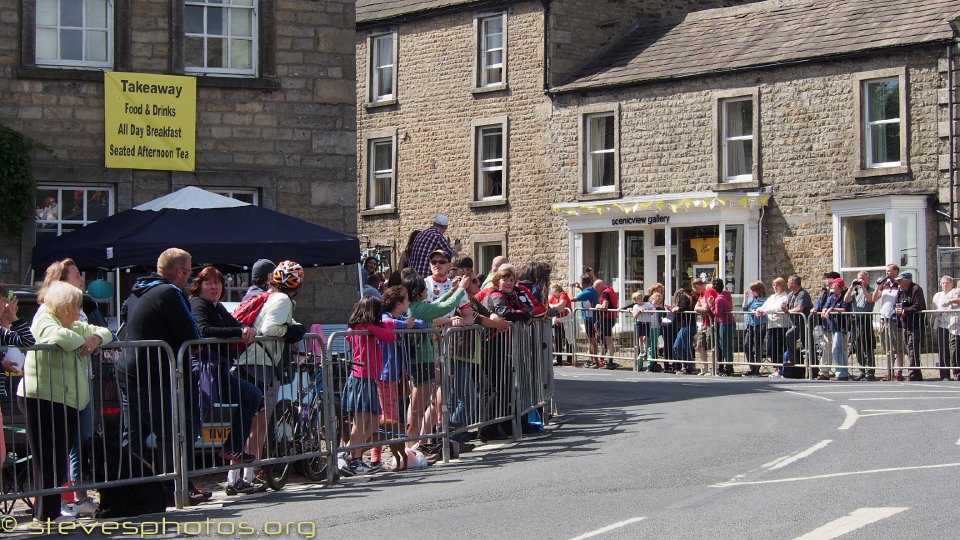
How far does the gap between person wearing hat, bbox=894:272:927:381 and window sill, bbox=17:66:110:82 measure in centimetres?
1250

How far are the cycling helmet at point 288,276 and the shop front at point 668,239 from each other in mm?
22086

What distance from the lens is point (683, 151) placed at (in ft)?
111

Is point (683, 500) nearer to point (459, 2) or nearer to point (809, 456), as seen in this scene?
point (809, 456)

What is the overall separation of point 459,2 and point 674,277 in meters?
10.00

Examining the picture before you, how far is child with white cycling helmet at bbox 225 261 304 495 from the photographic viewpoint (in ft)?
35.9

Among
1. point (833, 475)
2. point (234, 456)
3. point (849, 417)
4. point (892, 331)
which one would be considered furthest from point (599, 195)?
point (234, 456)

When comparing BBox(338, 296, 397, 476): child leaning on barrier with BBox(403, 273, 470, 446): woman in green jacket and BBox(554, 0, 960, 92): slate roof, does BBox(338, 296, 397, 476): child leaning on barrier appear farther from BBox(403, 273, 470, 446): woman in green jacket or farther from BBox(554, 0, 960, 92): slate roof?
BBox(554, 0, 960, 92): slate roof

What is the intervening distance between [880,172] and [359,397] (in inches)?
→ 815

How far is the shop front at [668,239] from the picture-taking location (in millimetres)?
32531

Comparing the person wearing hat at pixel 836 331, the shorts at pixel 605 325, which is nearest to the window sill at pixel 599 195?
the shorts at pixel 605 325

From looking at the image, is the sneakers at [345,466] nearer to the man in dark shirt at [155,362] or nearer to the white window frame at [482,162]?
the man in dark shirt at [155,362]

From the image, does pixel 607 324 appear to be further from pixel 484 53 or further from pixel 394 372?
pixel 394 372

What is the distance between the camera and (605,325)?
89.8ft

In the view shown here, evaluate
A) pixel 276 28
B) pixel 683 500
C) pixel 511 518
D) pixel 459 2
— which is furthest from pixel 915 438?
pixel 459 2
